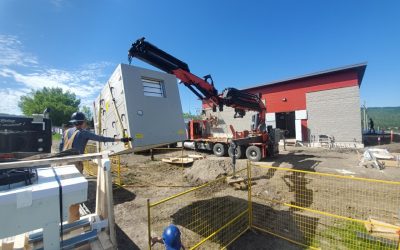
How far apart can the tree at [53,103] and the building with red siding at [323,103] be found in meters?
51.7

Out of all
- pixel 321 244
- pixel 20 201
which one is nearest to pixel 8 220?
pixel 20 201

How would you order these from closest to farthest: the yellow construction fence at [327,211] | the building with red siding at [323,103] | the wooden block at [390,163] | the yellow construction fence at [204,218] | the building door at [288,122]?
the yellow construction fence at [327,211], the yellow construction fence at [204,218], the wooden block at [390,163], the building with red siding at [323,103], the building door at [288,122]

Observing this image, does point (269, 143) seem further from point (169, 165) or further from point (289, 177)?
point (169, 165)

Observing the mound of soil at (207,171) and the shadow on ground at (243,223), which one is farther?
the mound of soil at (207,171)

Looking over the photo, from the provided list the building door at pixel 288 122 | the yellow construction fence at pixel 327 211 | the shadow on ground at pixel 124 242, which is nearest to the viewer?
the shadow on ground at pixel 124 242

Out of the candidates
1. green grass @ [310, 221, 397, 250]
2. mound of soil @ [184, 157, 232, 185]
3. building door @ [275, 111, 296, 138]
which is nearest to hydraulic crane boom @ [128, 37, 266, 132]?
mound of soil @ [184, 157, 232, 185]

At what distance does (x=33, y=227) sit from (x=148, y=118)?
2768 millimetres

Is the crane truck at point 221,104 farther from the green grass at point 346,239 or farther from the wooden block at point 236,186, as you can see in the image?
the green grass at point 346,239

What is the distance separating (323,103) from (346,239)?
16292 mm

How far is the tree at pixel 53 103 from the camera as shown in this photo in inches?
2137

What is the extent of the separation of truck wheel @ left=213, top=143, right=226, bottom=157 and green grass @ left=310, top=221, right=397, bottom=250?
9235 mm

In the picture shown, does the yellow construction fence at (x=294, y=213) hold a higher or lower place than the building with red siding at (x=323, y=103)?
lower

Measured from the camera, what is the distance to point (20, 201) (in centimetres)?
180

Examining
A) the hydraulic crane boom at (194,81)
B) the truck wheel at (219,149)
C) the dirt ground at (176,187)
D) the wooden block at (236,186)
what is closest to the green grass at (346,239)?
the dirt ground at (176,187)
